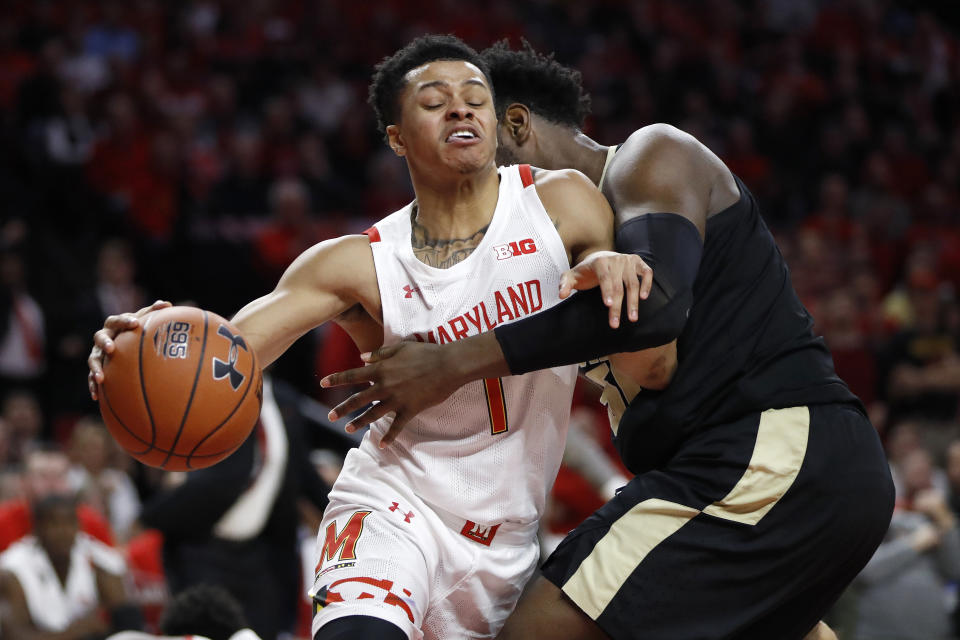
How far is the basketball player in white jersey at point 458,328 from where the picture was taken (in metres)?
3.02

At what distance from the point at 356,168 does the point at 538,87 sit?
25.7ft

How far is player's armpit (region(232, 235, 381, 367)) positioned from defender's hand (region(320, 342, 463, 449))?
23 centimetres

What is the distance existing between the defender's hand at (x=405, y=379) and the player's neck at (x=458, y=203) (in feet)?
1.43

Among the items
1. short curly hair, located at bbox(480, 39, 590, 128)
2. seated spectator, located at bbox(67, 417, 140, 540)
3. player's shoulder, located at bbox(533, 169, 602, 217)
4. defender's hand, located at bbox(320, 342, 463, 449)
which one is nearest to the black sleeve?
defender's hand, located at bbox(320, 342, 463, 449)

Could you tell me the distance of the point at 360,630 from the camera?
275 cm

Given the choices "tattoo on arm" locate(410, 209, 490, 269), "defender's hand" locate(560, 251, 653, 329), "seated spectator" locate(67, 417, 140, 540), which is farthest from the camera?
"seated spectator" locate(67, 417, 140, 540)

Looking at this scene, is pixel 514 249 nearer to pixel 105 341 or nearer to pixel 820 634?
pixel 105 341

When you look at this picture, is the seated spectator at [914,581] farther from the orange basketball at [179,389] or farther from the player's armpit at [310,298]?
the orange basketball at [179,389]

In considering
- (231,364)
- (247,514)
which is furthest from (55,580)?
(231,364)

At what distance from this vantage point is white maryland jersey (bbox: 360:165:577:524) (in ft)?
9.98

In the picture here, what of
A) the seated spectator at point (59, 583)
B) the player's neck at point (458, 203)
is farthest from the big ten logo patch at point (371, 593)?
the seated spectator at point (59, 583)

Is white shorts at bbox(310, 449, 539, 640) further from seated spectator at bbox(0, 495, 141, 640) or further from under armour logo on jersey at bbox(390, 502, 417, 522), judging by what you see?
seated spectator at bbox(0, 495, 141, 640)

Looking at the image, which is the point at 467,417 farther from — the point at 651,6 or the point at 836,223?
the point at 651,6

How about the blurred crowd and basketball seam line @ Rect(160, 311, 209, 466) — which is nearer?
basketball seam line @ Rect(160, 311, 209, 466)
